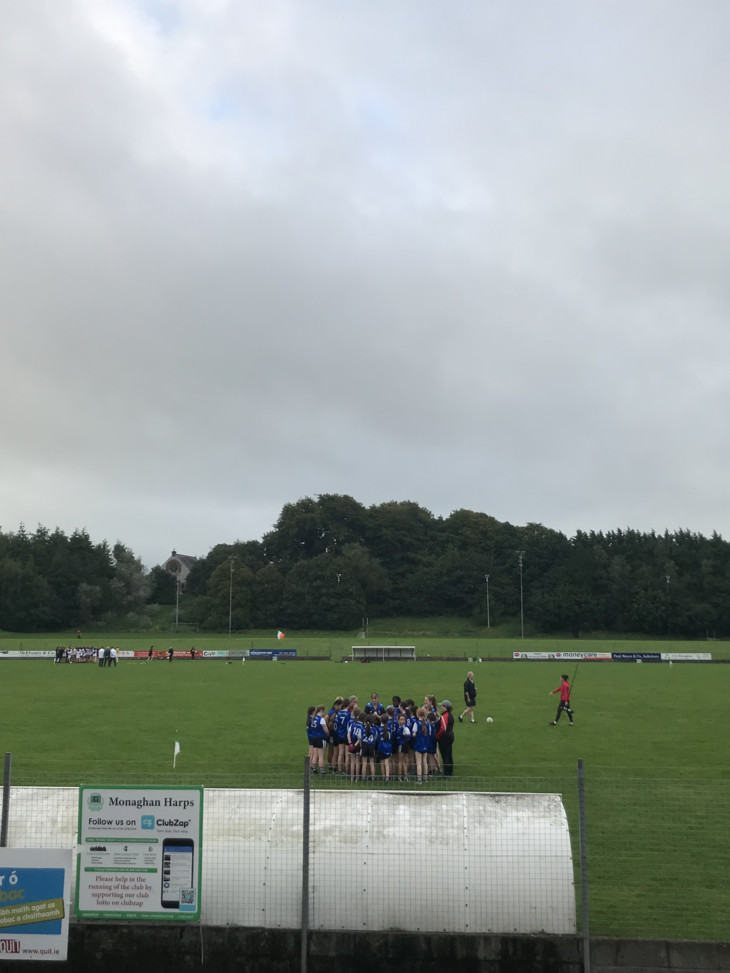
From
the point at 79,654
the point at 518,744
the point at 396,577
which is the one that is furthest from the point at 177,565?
the point at 518,744

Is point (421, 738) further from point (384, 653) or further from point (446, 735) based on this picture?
point (384, 653)

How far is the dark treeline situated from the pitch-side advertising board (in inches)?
3775

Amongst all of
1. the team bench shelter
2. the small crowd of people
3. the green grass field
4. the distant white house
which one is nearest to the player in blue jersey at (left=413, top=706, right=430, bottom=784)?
the green grass field

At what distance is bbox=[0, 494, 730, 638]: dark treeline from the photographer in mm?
105312

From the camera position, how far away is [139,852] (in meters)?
8.64

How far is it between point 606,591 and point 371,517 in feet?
124

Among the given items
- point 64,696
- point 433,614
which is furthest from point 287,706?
point 433,614

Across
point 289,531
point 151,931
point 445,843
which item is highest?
point 289,531

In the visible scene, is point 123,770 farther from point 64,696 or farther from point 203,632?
point 203,632

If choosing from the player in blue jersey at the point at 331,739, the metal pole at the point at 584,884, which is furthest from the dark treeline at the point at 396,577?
the metal pole at the point at 584,884

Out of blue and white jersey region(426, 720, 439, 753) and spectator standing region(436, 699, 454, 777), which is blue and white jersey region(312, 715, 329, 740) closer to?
blue and white jersey region(426, 720, 439, 753)

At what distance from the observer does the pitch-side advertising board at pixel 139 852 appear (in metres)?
8.60

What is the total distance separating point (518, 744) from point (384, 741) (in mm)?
6054

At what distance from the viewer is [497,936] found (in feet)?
27.7
